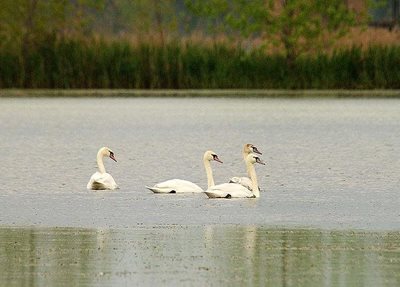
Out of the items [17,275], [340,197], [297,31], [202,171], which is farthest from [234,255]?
[297,31]

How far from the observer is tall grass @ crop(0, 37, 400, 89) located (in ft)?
157

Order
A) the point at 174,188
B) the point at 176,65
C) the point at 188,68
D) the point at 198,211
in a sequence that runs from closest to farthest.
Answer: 1. the point at 198,211
2. the point at 174,188
3. the point at 188,68
4. the point at 176,65

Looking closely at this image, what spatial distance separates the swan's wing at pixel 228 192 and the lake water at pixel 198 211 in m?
0.12

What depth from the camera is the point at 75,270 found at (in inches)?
435

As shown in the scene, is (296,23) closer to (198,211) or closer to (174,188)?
(174,188)

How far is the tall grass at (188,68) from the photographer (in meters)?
47.8

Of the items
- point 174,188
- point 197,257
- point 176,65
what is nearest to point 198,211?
point 174,188

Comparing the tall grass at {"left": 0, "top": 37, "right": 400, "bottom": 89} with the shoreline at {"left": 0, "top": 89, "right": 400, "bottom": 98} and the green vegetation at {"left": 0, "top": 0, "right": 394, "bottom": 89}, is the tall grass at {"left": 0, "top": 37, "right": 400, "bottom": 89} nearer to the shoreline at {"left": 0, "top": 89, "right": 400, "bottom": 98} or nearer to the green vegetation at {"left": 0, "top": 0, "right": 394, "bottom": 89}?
the green vegetation at {"left": 0, "top": 0, "right": 394, "bottom": 89}

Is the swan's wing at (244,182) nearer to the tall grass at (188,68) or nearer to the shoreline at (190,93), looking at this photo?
the tall grass at (188,68)

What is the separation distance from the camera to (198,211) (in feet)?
51.9

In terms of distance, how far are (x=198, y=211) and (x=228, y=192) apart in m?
1.58

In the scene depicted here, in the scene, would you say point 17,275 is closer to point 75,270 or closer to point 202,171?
point 75,270

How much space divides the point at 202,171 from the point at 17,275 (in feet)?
36.9

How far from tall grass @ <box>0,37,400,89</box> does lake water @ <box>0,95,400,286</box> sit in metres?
13.1
